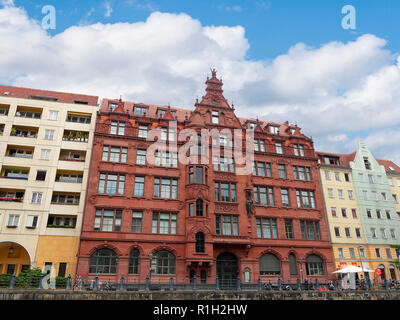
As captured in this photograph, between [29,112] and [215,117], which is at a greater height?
[215,117]

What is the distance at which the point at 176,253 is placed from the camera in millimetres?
38719

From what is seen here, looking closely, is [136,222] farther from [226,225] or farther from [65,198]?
[226,225]

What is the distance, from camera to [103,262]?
3675 cm

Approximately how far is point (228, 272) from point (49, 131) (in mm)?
30283

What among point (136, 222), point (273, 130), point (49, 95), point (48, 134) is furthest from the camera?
point (273, 130)

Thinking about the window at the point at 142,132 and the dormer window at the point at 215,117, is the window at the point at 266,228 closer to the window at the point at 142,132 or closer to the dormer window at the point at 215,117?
the dormer window at the point at 215,117

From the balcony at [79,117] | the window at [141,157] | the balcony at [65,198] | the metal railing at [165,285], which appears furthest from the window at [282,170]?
the balcony at [79,117]

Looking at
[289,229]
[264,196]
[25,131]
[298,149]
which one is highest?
[298,149]

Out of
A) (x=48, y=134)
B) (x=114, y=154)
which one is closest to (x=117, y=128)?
(x=114, y=154)

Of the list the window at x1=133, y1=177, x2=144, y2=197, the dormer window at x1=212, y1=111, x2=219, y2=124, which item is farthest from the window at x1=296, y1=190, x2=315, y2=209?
the window at x1=133, y1=177, x2=144, y2=197

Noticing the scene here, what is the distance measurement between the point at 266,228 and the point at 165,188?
48.4 feet

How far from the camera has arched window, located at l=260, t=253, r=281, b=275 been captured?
4166cm

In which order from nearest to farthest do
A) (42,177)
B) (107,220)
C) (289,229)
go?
(107,220), (42,177), (289,229)
